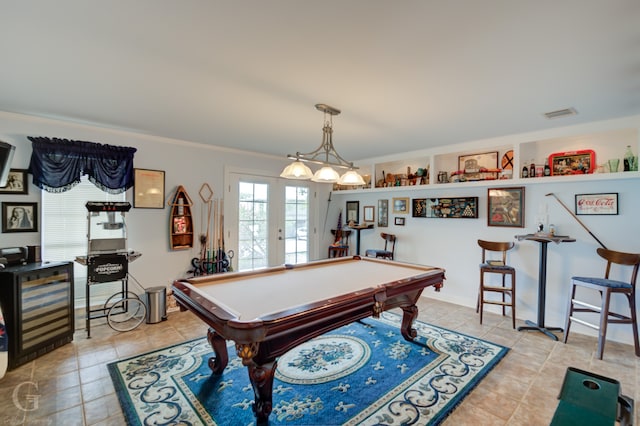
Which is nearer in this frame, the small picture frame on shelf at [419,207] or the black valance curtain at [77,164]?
the black valance curtain at [77,164]

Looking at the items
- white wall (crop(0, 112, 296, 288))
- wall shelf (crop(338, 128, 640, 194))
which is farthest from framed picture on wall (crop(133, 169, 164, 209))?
wall shelf (crop(338, 128, 640, 194))

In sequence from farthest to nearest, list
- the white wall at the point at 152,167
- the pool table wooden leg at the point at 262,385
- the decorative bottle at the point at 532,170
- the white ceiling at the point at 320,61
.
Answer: the decorative bottle at the point at 532,170, the white wall at the point at 152,167, the pool table wooden leg at the point at 262,385, the white ceiling at the point at 320,61

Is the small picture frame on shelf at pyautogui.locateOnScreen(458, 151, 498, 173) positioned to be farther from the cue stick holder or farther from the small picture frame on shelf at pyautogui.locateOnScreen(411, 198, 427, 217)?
the cue stick holder

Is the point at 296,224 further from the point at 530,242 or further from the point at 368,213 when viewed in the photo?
the point at 530,242

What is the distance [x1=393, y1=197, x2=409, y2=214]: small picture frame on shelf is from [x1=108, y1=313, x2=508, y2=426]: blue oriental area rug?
8.10 feet

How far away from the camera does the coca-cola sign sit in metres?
3.32

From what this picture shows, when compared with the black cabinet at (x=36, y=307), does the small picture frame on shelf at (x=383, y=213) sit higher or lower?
higher

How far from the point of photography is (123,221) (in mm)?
3635

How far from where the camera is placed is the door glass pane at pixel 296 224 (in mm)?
5676

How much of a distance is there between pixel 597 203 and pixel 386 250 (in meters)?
2.98

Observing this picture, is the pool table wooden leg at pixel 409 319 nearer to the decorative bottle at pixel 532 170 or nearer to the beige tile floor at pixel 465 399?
the beige tile floor at pixel 465 399

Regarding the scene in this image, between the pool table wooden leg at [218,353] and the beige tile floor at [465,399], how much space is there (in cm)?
69

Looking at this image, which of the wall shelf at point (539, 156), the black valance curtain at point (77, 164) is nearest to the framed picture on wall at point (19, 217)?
the black valance curtain at point (77, 164)

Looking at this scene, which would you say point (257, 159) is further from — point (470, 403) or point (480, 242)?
point (470, 403)
